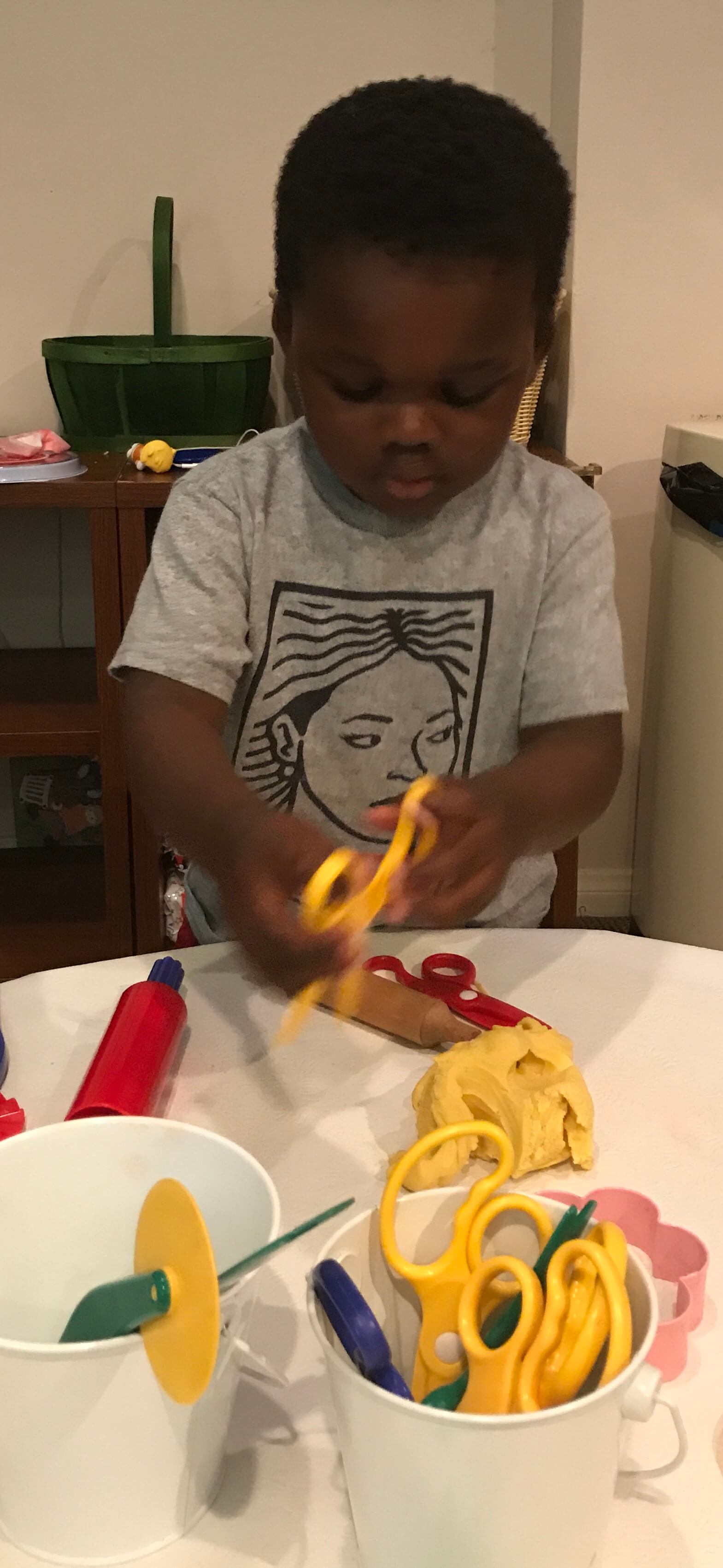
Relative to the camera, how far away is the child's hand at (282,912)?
19.0 inches

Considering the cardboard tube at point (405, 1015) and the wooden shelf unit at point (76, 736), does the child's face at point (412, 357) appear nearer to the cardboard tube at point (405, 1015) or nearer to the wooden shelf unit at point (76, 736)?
the cardboard tube at point (405, 1015)

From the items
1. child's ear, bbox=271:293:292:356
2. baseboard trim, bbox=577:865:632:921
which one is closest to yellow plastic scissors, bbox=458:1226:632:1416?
child's ear, bbox=271:293:292:356

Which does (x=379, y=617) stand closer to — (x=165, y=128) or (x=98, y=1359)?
(x=98, y=1359)

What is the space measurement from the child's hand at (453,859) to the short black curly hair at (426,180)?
272mm

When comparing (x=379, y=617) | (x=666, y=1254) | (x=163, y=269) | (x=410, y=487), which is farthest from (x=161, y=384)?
(x=666, y=1254)

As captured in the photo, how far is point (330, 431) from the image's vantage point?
0.66 meters

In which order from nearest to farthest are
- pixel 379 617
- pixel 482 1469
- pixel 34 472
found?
pixel 482 1469, pixel 379 617, pixel 34 472

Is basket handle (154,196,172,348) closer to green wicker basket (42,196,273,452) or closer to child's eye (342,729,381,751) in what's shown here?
green wicker basket (42,196,273,452)

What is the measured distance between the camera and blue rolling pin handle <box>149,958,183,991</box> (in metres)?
0.64

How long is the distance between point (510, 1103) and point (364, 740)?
1.25 feet

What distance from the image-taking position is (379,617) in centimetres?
84

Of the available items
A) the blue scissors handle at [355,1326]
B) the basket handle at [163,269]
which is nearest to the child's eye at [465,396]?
the blue scissors handle at [355,1326]

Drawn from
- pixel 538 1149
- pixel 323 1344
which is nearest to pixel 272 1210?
pixel 323 1344

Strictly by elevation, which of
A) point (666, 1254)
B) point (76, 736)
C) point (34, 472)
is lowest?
point (76, 736)
